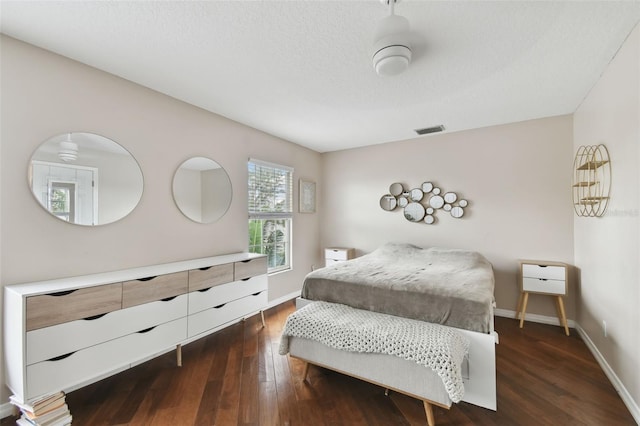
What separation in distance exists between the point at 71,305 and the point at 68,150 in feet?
3.68

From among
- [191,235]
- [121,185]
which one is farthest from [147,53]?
[191,235]

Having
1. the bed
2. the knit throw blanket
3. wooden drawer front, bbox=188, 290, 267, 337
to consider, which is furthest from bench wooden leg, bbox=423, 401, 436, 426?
wooden drawer front, bbox=188, 290, 267, 337

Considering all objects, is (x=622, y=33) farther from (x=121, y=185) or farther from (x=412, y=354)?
(x=121, y=185)

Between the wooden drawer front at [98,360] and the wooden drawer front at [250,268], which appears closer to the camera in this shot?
the wooden drawer front at [98,360]

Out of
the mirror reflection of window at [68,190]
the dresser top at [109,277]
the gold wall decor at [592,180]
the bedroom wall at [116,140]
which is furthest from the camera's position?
the gold wall decor at [592,180]

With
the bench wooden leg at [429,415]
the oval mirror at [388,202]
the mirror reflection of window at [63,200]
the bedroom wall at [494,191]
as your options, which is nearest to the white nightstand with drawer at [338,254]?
the bedroom wall at [494,191]

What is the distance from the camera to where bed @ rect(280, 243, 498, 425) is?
1742 millimetres

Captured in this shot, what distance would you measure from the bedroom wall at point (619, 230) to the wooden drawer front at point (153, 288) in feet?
10.5

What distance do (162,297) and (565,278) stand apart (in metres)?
3.96

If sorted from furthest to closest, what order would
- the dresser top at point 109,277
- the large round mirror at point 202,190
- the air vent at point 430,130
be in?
the air vent at point 430,130 < the large round mirror at point 202,190 < the dresser top at point 109,277

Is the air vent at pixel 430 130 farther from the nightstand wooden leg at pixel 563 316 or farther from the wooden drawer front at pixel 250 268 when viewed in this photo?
the wooden drawer front at pixel 250 268

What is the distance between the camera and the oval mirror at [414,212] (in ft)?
13.3

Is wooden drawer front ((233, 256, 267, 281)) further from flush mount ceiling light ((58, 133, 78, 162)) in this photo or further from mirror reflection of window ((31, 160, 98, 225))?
flush mount ceiling light ((58, 133, 78, 162))

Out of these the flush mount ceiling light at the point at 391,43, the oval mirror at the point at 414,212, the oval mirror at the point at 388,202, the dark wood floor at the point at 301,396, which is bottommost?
the dark wood floor at the point at 301,396
